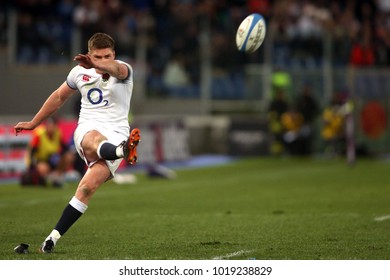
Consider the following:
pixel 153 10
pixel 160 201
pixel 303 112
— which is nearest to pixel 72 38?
pixel 153 10

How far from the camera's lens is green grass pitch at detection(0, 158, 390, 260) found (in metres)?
9.93

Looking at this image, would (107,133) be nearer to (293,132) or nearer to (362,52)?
(293,132)

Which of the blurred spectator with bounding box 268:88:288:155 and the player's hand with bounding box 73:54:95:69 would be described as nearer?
the player's hand with bounding box 73:54:95:69

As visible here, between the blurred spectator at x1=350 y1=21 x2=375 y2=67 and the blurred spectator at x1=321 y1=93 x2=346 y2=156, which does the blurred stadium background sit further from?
the blurred spectator at x1=321 y1=93 x2=346 y2=156

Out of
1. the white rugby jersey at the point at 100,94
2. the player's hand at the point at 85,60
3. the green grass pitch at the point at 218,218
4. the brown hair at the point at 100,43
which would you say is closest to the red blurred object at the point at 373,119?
the green grass pitch at the point at 218,218

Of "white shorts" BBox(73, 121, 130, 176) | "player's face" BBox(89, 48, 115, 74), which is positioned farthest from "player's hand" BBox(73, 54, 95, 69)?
"white shorts" BBox(73, 121, 130, 176)

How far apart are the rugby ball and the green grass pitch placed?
2.25m

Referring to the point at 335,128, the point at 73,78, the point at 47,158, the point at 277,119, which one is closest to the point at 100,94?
the point at 73,78

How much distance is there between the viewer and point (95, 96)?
1009 centimetres

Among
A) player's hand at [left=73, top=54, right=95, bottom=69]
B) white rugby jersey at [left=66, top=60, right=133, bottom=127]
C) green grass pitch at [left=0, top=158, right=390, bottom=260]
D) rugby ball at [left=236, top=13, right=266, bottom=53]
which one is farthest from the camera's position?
rugby ball at [left=236, top=13, right=266, bottom=53]

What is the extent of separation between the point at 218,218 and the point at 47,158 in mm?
7098

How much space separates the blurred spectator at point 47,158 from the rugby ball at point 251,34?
722cm

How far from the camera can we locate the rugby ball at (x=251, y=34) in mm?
12797

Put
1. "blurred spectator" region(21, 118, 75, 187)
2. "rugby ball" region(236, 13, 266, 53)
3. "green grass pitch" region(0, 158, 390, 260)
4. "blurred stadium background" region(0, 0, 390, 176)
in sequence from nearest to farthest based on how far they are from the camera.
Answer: "green grass pitch" region(0, 158, 390, 260), "rugby ball" region(236, 13, 266, 53), "blurred spectator" region(21, 118, 75, 187), "blurred stadium background" region(0, 0, 390, 176)
